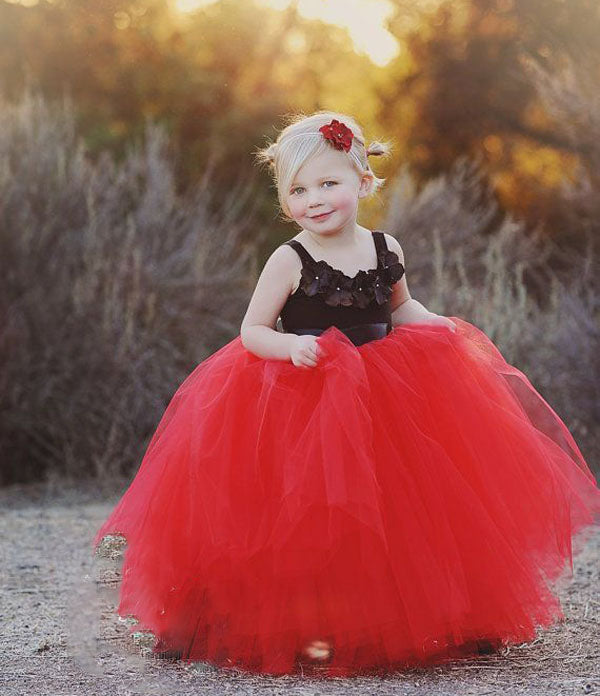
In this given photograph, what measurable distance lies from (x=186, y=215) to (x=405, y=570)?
4980 mm

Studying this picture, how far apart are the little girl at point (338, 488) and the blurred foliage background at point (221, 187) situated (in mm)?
2397

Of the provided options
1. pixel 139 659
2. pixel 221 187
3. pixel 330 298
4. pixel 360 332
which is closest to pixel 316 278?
pixel 330 298

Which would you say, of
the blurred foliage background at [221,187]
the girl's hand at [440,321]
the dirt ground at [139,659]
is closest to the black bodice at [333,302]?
the girl's hand at [440,321]

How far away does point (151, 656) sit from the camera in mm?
2783

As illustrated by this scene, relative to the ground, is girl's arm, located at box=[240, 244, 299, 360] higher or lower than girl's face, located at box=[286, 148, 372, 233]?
lower

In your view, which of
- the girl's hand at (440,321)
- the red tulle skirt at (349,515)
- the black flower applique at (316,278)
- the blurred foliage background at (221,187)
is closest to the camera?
the red tulle skirt at (349,515)

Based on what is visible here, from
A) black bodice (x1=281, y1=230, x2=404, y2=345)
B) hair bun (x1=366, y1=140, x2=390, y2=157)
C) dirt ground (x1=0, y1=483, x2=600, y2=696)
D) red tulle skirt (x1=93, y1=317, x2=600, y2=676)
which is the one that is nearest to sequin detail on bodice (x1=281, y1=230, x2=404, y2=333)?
black bodice (x1=281, y1=230, x2=404, y2=345)

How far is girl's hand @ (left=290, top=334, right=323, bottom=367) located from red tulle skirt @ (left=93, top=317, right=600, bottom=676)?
0.08ft

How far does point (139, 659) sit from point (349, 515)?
0.75 m

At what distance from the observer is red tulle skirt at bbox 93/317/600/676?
97.3 inches

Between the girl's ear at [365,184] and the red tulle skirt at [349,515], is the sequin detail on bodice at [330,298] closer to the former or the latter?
the red tulle skirt at [349,515]

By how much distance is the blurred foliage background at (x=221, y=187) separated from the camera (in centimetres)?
634

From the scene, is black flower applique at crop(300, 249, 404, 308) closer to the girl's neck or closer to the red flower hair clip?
the girl's neck

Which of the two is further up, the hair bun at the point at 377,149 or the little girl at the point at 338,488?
the hair bun at the point at 377,149
